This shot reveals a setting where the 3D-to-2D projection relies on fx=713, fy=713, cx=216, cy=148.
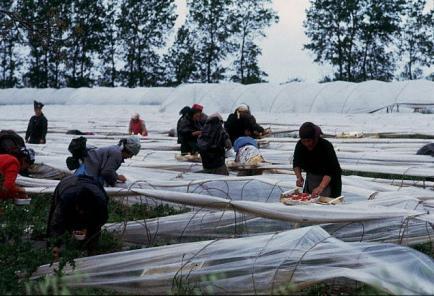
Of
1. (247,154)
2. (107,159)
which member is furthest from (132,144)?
(247,154)

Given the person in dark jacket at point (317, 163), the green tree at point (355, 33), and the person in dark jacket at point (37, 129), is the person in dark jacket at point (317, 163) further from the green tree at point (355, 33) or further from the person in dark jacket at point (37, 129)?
the green tree at point (355, 33)

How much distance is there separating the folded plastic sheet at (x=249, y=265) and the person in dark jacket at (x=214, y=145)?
3.87 metres

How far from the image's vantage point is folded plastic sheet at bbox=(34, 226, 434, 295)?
404 cm

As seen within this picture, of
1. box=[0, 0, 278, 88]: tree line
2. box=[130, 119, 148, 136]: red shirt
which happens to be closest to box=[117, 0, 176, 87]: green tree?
box=[0, 0, 278, 88]: tree line

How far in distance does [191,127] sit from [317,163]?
3938 millimetres

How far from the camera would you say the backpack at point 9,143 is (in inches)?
261

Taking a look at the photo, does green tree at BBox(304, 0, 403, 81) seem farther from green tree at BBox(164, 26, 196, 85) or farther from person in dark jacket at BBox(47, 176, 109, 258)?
person in dark jacket at BBox(47, 176, 109, 258)

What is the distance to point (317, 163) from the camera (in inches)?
239

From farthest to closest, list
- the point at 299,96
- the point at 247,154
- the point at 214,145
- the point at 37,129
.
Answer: the point at 299,96 < the point at 37,129 < the point at 247,154 < the point at 214,145

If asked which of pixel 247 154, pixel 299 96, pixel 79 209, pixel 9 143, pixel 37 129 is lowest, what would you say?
pixel 79 209

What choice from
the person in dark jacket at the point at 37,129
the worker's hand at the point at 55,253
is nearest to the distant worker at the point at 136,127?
the person in dark jacket at the point at 37,129

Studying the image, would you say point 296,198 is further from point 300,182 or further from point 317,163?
point 300,182

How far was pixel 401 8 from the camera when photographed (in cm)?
3584

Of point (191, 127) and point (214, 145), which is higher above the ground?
point (191, 127)
